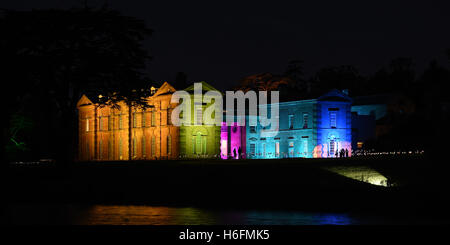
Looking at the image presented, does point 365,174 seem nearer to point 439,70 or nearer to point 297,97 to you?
point 297,97

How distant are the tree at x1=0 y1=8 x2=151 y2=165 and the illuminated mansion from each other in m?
16.6

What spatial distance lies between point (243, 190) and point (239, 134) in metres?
30.0

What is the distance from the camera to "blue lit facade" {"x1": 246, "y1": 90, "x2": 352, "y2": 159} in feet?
188

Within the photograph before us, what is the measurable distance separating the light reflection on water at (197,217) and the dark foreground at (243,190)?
0.21 metres

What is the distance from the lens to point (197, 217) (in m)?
26.1

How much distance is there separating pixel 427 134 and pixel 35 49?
101ft

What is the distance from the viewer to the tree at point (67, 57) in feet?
122

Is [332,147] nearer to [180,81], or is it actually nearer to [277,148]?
[277,148]

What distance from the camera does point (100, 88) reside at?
4122 centimetres

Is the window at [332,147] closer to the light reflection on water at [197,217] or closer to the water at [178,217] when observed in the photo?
the water at [178,217]

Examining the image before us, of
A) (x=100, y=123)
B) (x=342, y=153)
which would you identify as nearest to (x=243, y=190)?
(x=342, y=153)

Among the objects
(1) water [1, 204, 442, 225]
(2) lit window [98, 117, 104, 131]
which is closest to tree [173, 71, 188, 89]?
(2) lit window [98, 117, 104, 131]

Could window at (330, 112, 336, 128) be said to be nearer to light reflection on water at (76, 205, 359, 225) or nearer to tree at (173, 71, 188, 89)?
tree at (173, 71, 188, 89)
